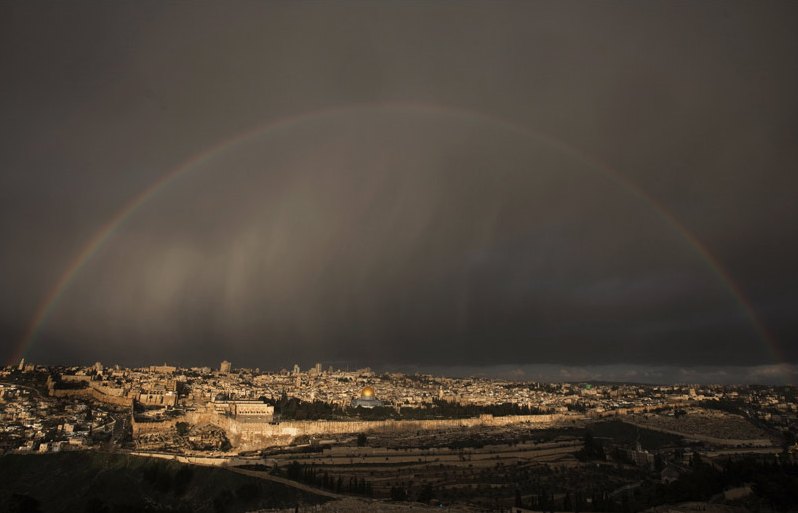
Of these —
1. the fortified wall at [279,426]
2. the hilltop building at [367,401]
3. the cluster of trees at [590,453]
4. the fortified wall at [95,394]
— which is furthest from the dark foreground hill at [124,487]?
the hilltop building at [367,401]

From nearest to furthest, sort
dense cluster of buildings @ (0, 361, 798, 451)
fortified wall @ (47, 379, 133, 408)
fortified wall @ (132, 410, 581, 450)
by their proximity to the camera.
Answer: dense cluster of buildings @ (0, 361, 798, 451), fortified wall @ (132, 410, 581, 450), fortified wall @ (47, 379, 133, 408)

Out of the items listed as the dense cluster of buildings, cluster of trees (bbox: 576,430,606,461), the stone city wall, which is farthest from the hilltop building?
cluster of trees (bbox: 576,430,606,461)

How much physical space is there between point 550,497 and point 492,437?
29466 millimetres

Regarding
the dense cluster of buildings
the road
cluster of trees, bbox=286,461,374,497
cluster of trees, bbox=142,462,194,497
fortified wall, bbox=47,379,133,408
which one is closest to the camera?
the road

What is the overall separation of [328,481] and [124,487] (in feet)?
52.3

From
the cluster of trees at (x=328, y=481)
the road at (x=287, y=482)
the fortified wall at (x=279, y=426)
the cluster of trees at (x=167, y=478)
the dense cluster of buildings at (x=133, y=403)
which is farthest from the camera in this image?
the fortified wall at (x=279, y=426)

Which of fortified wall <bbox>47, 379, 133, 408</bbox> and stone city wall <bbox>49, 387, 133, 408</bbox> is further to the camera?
fortified wall <bbox>47, 379, 133, 408</bbox>

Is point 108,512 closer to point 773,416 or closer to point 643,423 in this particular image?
point 643,423

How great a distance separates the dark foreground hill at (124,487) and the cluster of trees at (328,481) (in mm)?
2494

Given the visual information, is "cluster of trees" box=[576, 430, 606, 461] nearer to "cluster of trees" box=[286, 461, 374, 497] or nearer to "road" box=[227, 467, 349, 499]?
"cluster of trees" box=[286, 461, 374, 497]

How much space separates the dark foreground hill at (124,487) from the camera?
1581 inches

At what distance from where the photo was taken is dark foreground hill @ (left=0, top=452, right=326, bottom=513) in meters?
40.2

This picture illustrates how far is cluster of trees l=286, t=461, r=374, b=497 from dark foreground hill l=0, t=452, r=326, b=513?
8.18 ft

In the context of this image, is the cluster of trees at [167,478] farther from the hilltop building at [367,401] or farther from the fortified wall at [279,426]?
the hilltop building at [367,401]
